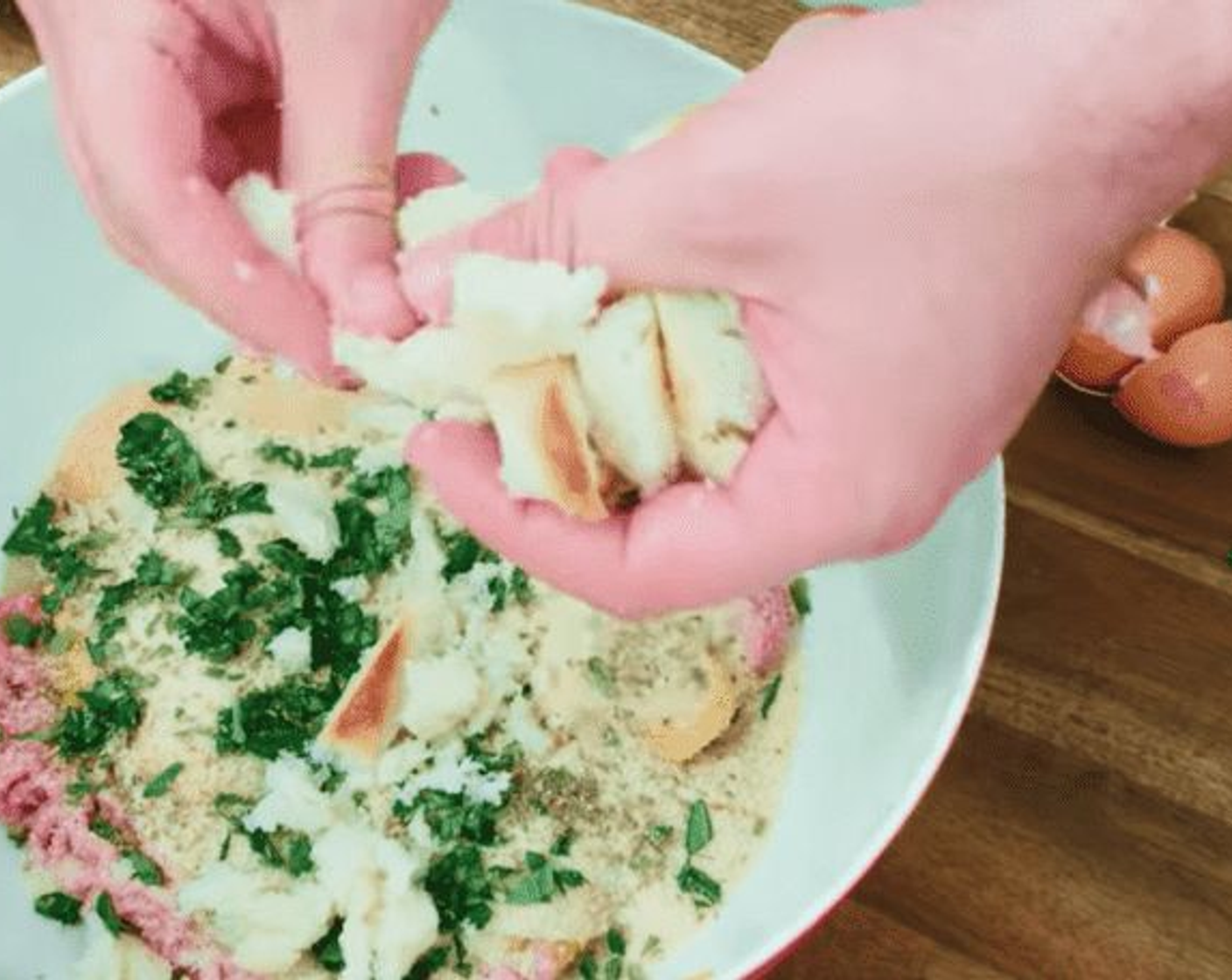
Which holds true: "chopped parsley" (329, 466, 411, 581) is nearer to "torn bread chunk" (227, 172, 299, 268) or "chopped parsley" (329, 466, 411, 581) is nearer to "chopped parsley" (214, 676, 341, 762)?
"chopped parsley" (214, 676, 341, 762)

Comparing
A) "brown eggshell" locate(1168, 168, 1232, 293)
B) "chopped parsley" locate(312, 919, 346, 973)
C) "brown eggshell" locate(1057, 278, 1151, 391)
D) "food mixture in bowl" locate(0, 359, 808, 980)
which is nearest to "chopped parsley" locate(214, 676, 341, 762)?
"food mixture in bowl" locate(0, 359, 808, 980)

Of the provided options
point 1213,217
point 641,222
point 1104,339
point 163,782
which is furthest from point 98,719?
point 1213,217

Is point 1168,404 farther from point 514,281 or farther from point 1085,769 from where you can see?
point 514,281

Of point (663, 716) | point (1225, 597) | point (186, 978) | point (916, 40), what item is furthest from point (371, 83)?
point (1225, 597)

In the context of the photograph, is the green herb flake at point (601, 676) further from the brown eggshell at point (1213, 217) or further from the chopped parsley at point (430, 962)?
the brown eggshell at point (1213, 217)

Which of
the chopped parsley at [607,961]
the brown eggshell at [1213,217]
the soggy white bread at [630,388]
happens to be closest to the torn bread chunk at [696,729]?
the chopped parsley at [607,961]
